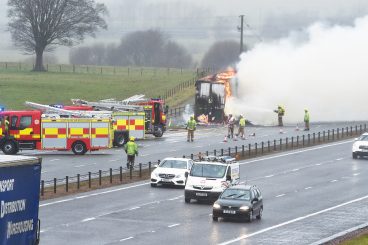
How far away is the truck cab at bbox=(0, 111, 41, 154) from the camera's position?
184 feet

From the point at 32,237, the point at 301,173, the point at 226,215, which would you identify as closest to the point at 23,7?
the point at 301,173

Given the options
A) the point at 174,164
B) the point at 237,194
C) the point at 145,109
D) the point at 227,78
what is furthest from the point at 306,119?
the point at 237,194

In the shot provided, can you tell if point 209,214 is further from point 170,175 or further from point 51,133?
point 51,133

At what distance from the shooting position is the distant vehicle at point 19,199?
20.1 metres

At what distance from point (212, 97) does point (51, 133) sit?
2171cm

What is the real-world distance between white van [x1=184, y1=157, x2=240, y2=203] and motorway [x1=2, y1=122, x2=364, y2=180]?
778cm

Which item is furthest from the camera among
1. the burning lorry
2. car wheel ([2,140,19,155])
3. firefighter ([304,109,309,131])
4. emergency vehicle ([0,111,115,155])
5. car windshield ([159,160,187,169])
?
the burning lorry

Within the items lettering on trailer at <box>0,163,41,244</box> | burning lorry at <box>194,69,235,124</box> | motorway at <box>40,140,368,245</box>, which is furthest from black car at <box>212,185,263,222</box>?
burning lorry at <box>194,69,235,124</box>

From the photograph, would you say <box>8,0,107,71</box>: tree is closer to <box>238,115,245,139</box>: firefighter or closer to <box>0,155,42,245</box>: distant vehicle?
<box>238,115,245,139</box>: firefighter

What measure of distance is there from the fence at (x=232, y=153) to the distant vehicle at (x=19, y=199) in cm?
1653

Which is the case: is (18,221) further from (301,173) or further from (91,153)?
(91,153)

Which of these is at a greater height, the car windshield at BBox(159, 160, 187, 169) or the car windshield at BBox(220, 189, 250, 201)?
Result: the car windshield at BBox(159, 160, 187, 169)

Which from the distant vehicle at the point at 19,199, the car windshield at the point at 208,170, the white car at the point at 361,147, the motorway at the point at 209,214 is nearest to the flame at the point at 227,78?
the white car at the point at 361,147

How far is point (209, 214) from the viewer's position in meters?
36.0
